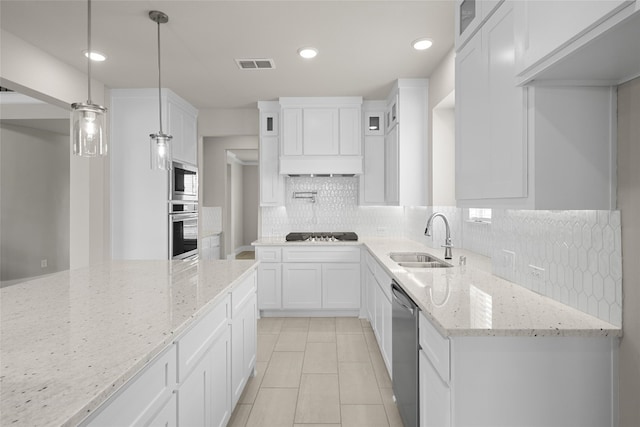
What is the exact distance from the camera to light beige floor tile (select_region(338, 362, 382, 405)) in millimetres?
2506

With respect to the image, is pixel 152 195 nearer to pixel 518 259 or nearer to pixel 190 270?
pixel 190 270

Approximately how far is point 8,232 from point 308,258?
5237 millimetres

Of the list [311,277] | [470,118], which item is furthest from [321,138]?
[470,118]

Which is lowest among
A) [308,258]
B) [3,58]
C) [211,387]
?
[211,387]

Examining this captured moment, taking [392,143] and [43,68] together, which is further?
[392,143]

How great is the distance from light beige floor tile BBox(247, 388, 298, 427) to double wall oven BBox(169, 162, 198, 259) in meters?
2.29

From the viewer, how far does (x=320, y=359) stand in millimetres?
3176

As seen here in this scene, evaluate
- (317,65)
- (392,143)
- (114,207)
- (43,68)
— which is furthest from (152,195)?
Result: (392,143)

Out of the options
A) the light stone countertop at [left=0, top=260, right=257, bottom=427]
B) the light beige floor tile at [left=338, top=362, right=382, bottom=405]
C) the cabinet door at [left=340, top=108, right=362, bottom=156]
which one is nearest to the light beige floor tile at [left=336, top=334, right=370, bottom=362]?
the light beige floor tile at [left=338, top=362, right=382, bottom=405]

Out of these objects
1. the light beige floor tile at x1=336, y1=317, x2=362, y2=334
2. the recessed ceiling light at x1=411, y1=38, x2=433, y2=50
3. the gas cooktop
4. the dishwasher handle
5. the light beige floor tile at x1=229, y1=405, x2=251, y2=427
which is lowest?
the light beige floor tile at x1=229, y1=405, x2=251, y2=427

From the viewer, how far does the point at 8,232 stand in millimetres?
5902

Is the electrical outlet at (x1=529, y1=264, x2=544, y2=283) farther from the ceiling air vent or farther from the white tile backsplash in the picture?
the ceiling air vent

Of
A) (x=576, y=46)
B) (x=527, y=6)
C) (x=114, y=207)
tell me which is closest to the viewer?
(x=576, y=46)

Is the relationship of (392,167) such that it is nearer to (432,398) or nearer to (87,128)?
(432,398)
